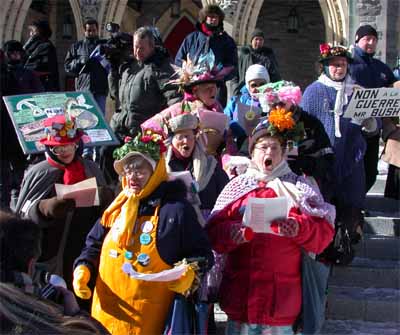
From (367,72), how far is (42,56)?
4364mm

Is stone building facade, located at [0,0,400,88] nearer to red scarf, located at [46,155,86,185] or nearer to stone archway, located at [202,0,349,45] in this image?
stone archway, located at [202,0,349,45]

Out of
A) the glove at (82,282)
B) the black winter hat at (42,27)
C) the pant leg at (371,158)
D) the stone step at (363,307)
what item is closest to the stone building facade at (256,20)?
the black winter hat at (42,27)

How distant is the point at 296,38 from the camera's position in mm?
16062

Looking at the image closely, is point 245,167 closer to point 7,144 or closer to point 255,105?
point 255,105

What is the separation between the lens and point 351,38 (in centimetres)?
1206

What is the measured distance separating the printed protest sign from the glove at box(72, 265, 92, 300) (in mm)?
2624

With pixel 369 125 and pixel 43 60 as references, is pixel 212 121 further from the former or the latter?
pixel 43 60

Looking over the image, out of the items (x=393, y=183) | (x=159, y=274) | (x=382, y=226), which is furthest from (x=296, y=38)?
(x=159, y=274)

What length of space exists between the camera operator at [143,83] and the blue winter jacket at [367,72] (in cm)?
163

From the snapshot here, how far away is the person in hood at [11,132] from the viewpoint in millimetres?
7531

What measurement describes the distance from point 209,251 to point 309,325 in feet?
2.21

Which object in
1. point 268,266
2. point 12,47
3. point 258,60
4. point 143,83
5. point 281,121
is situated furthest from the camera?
point 258,60

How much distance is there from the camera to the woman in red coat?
4055mm

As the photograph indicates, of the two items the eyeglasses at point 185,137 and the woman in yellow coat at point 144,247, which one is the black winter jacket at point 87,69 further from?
the woman in yellow coat at point 144,247
